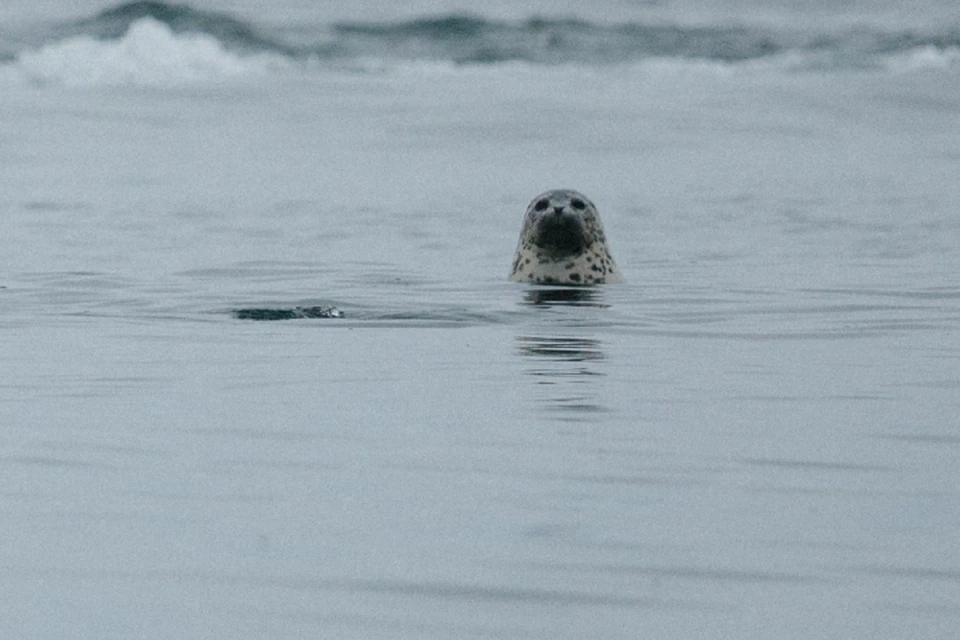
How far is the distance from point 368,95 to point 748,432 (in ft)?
113

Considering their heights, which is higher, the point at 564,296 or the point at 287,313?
the point at 287,313

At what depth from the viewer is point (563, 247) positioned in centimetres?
1265

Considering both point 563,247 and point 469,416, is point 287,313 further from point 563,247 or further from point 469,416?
point 469,416

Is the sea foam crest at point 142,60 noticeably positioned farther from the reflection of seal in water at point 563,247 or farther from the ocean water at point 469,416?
the reflection of seal in water at point 563,247

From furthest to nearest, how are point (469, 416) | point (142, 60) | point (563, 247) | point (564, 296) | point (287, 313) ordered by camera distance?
point (142, 60) → point (563, 247) → point (564, 296) → point (287, 313) → point (469, 416)

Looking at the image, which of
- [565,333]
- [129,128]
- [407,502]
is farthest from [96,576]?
[129,128]

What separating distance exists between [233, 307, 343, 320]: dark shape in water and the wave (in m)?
32.7

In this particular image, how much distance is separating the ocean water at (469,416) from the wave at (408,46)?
722 inches

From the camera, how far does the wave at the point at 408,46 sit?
145ft

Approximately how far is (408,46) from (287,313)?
38935 millimetres

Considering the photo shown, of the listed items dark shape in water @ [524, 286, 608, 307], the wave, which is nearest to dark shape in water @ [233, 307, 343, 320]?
dark shape in water @ [524, 286, 608, 307]

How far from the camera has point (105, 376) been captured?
24.3ft

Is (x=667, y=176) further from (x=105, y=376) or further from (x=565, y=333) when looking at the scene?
(x=105, y=376)

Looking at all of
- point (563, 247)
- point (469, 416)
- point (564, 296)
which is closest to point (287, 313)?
point (564, 296)
